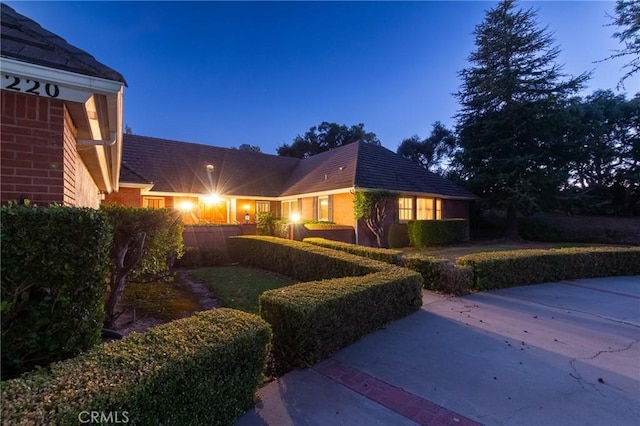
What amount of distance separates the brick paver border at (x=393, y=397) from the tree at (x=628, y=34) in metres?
21.5

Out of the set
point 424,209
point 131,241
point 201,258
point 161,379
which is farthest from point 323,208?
point 161,379

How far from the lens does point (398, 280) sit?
5.29 metres

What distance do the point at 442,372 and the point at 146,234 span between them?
4.78 metres

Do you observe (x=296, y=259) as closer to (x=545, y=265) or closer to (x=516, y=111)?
(x=545, y=265)

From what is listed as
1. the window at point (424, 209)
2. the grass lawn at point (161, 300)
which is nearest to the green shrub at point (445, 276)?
the grass lawn at point (161, 300)

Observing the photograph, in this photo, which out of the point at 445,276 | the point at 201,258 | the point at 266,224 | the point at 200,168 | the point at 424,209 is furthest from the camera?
the point at 200,168

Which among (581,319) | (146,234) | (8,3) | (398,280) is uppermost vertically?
(8,3)

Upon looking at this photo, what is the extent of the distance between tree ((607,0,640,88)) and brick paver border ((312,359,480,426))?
21478mm

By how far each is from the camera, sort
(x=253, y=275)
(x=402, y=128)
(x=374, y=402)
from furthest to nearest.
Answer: (x=402, y=128) < (x=253, y=275) < (x=374, y=402)

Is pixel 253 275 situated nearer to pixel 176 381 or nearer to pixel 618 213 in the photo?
pixel 176 381

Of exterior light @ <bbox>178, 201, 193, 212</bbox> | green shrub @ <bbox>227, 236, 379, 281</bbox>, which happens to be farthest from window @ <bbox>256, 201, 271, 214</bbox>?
green shrub @ <bbox>227, 236, 379, 281</bbox>

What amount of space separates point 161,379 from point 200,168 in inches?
746

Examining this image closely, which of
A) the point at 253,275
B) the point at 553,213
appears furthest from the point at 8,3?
the point at 553,213

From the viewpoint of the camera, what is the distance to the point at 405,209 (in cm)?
1658
